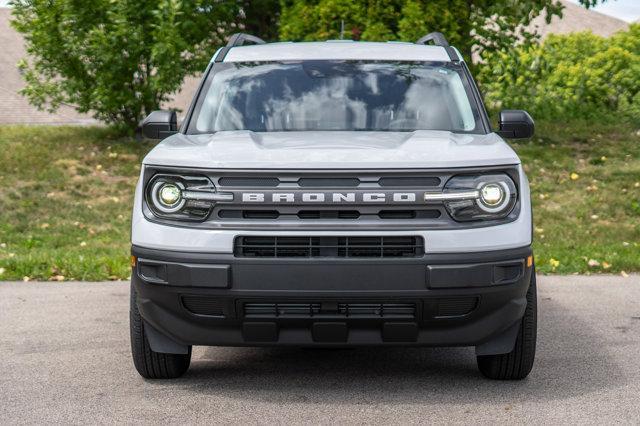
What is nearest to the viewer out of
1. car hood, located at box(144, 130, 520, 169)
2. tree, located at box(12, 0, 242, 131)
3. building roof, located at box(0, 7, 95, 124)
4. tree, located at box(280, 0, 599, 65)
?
car hood, located at box(144, 130, 520, 169)

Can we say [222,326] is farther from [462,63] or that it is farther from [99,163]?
[99,163]

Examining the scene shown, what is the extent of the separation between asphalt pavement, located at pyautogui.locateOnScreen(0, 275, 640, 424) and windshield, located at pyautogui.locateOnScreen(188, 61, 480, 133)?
1375mm

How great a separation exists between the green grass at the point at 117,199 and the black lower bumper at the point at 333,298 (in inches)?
184

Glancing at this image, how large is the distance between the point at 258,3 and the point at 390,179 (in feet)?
41.3

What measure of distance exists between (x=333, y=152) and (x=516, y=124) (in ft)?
5.01

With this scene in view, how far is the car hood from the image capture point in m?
5.28

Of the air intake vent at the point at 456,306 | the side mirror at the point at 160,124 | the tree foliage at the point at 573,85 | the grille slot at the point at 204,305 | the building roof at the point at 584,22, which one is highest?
the side mirror at the point at 160,124

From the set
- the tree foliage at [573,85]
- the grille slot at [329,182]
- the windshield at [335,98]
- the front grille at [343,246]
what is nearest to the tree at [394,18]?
the tree foliage at [573,85]

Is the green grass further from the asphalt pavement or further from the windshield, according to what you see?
the windshield

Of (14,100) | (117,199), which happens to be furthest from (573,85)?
(14,100)

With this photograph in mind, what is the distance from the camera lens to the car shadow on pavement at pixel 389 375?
18.4 ft

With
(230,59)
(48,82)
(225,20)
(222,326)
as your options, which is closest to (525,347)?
(222,326)

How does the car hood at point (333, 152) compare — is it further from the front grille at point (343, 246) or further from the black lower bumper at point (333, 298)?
the black lower bumper at point (333, 298)

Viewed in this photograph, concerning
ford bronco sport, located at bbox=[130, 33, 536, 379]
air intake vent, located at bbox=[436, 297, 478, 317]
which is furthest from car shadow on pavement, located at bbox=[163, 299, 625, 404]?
air intake vent, located at bbox=[436, 297, 478, 317]
